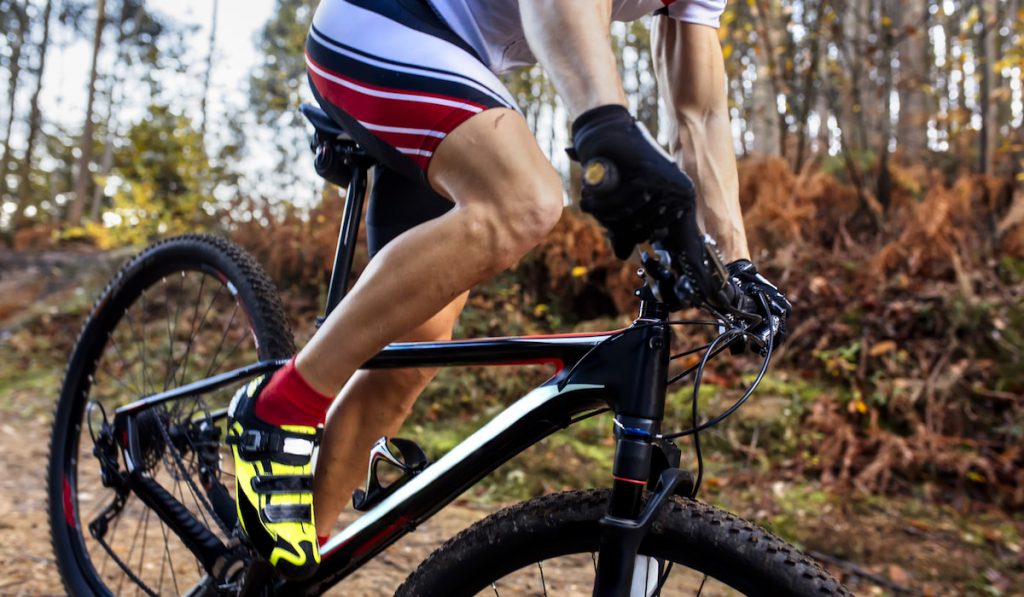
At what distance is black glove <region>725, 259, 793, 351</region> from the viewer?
1.14m

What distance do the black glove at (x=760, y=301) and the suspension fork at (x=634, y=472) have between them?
14 centimetres

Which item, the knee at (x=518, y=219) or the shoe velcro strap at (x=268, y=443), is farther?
the shoe velcro strap at (x=268, y=443)

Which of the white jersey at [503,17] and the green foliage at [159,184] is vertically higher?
the green foliage at [159,184]

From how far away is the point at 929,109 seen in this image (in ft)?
30.4

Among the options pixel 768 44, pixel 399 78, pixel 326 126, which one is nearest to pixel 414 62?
pixel 399 78

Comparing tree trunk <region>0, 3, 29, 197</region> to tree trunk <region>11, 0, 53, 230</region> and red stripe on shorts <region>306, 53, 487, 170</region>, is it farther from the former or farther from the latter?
red stripe on shorts <region>306, 53, 487, 170</region>

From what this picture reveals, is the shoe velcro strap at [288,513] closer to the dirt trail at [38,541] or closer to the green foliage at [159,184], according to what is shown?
the dirt trail at [38,541]

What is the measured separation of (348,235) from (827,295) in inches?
152

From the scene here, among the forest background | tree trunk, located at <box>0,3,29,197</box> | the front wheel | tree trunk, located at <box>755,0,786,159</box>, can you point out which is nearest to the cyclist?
the front wheel

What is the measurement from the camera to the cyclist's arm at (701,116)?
55.7 inches

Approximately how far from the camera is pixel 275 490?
4.66 feet

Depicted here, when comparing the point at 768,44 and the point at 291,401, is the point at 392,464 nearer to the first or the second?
the point at 291,401

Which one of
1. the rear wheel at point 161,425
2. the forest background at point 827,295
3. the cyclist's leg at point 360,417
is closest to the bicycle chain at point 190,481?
the rear wheel at point 161,425

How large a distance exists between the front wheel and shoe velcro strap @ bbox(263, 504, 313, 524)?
0.27m
